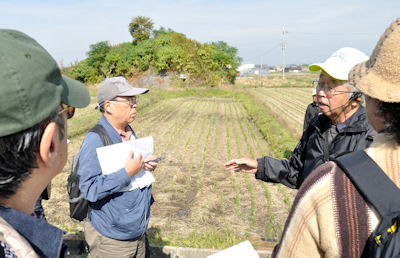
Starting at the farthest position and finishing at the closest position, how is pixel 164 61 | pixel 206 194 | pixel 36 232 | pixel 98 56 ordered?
1. pixel 98 56
2. pixel 164 61
3. pixel 206 194
4. pixel 36 232

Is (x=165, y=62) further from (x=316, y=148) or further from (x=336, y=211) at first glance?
(x=336, y=211)

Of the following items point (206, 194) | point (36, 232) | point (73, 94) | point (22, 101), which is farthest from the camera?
point (206, 194)

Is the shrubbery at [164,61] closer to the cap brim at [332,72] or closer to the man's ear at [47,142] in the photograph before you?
the cap brim at [332,72]

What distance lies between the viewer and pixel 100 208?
245 cm

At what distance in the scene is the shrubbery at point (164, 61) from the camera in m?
31.9

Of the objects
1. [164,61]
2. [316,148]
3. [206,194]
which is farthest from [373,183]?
[164,61]

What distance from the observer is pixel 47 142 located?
1.00 meters

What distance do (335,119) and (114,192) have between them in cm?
196

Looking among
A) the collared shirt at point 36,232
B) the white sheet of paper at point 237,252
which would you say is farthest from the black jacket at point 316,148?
the collared shirt at point 36,232

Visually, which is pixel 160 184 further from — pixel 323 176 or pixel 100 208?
pixel 323 176

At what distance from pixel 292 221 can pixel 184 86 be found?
30735 millimetres

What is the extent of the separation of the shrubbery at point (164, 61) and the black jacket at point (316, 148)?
1171 inches

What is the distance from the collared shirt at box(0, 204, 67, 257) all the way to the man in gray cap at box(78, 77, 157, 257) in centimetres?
123

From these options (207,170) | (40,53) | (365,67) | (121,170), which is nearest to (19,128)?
(40,53)
